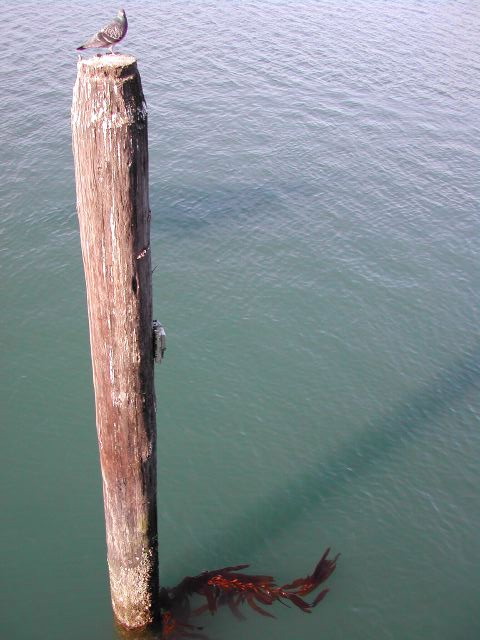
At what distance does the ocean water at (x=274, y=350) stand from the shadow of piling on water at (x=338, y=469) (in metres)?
0.04

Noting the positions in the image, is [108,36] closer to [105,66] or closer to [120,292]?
[105,66]

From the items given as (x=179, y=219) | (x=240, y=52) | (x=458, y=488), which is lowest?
(x=458, y=488)

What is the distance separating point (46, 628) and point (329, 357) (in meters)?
8.29

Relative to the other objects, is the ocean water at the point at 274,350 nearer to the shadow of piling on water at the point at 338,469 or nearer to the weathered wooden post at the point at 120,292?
the shadow of piling on water at the point at 338,469

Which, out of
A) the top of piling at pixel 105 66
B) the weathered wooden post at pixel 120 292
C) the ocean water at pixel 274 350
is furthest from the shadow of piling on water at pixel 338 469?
the top of piling at pixel 105 66

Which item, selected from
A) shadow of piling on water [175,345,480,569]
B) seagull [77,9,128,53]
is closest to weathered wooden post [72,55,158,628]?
seagull [77,9,128,53]

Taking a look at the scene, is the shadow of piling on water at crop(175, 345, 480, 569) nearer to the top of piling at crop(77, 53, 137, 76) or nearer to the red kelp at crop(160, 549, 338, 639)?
the red kelp at crop(160, 549, 338, 639)

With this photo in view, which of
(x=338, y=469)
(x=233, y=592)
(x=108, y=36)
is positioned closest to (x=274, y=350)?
(x=338, y=469)

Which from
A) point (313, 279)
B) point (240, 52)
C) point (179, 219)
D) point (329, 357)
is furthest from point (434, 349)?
point (240, 52)

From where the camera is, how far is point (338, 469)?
13086mm

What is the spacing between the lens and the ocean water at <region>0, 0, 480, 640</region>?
442 inches

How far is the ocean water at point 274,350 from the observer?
11.2m

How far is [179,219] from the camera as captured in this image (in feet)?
66.9

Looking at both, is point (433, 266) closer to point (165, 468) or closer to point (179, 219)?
point (179, 219)
